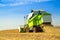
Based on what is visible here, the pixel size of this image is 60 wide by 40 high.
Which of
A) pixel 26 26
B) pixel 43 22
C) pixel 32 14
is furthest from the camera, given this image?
pixel 26 26

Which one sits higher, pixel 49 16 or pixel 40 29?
pixel 49 16

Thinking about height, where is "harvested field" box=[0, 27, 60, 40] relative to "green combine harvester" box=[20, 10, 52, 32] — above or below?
below

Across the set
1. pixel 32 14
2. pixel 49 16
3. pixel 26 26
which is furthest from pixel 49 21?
pixel 26 26

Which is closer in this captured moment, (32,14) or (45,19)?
(45,19)

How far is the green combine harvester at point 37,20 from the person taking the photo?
28984mm

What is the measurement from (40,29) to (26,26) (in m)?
4.20

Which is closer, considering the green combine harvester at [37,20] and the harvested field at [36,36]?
the harvested field at [36,36]

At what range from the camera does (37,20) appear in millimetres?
29938

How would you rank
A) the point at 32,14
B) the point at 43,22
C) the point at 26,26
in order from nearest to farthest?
the point at 43,22, the point at 32,14, the point at 26,26

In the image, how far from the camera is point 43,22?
28.8 meters

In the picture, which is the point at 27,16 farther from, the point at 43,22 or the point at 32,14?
the point at 43,22

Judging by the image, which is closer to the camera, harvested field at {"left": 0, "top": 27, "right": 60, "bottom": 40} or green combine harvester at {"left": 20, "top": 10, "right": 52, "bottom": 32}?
harvested field at {"left": 0, "top": 27, "right": 60, "bottom": 40}

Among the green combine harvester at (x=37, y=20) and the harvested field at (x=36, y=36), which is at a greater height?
the green combine harvester at (x=37, y=20)

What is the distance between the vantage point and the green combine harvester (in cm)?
2898
